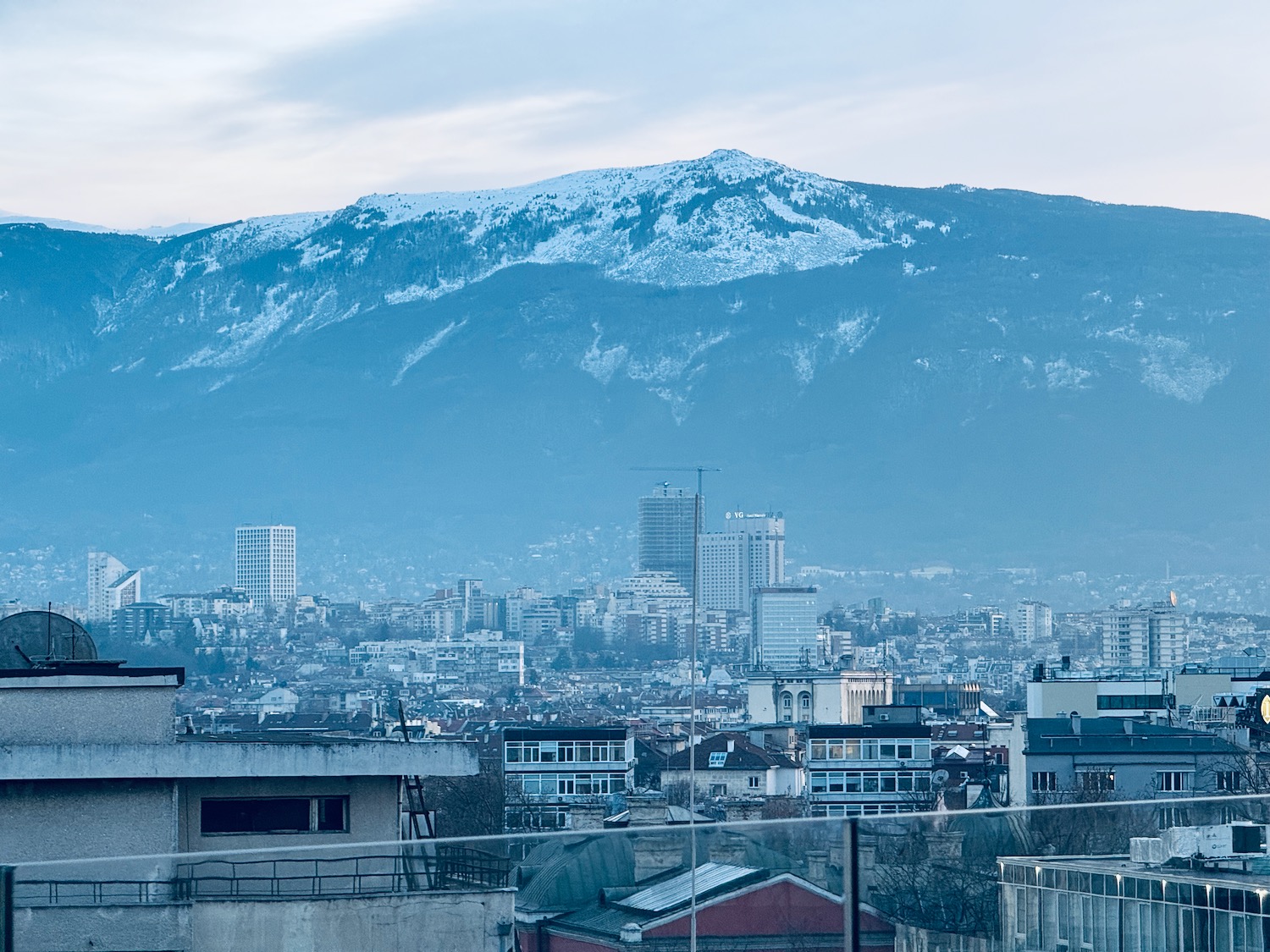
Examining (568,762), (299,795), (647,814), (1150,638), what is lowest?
(1150,638)

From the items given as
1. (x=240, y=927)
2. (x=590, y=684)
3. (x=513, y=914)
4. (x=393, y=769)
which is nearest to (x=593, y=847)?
(x=513, y=914)

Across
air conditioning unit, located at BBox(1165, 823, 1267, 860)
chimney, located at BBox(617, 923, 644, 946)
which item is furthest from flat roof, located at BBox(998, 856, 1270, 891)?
chimney, located at BBox(617, 923, 644, 946)

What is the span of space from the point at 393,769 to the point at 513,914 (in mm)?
6443

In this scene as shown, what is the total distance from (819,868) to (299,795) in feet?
24.3

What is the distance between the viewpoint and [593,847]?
5.48 meters

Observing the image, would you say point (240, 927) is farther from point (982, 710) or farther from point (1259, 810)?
point (982, 710)

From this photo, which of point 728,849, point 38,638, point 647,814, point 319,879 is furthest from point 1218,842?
point 647,814

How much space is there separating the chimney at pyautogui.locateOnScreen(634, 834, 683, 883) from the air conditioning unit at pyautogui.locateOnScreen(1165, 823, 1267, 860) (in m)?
1.18

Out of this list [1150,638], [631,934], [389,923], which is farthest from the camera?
[1150,638]

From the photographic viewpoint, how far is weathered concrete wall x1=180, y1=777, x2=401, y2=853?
1211 cm

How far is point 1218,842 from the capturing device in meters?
5.52

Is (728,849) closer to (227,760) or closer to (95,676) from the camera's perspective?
(227,760)

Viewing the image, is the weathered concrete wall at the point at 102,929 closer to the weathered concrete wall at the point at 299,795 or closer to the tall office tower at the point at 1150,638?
the weathered concrete wall at the point at 299,795

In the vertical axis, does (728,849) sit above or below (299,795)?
above
